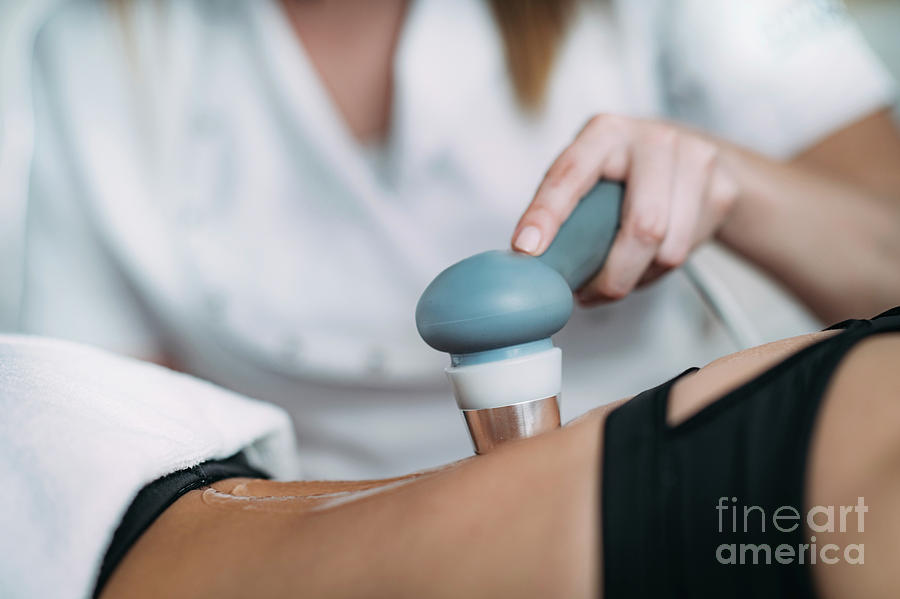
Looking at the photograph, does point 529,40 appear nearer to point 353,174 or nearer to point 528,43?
point 528,43

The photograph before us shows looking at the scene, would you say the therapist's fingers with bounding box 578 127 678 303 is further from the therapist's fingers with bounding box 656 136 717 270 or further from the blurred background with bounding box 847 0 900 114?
the blurred background with bounding box 847 0 900 114

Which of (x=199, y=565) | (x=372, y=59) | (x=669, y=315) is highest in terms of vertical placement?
(x=372, y=59)

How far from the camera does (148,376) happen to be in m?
0.33

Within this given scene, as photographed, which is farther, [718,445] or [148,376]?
[148,376]

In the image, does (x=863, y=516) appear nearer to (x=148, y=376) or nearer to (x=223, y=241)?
(x=148, y=376)

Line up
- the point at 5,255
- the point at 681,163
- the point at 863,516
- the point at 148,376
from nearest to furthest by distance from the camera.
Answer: the point at 863,516
the point at 148,376
the point at 681,163
the point at 5,255

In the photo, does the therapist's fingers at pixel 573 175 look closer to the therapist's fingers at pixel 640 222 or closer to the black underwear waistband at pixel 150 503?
the therapist's fingers at pixel 640 222

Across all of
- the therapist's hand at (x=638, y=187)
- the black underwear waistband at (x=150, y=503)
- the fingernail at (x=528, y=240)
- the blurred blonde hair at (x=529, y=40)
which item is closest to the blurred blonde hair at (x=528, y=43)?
the blurred blonde hair at (x=529, y=40)

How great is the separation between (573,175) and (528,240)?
72 millimetres

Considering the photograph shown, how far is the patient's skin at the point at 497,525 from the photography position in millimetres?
183

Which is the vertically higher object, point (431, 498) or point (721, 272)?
point (721, 272)

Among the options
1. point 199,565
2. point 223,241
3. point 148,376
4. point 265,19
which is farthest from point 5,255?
point 199,565

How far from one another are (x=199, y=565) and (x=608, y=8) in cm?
58

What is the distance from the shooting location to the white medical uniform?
636 mm
